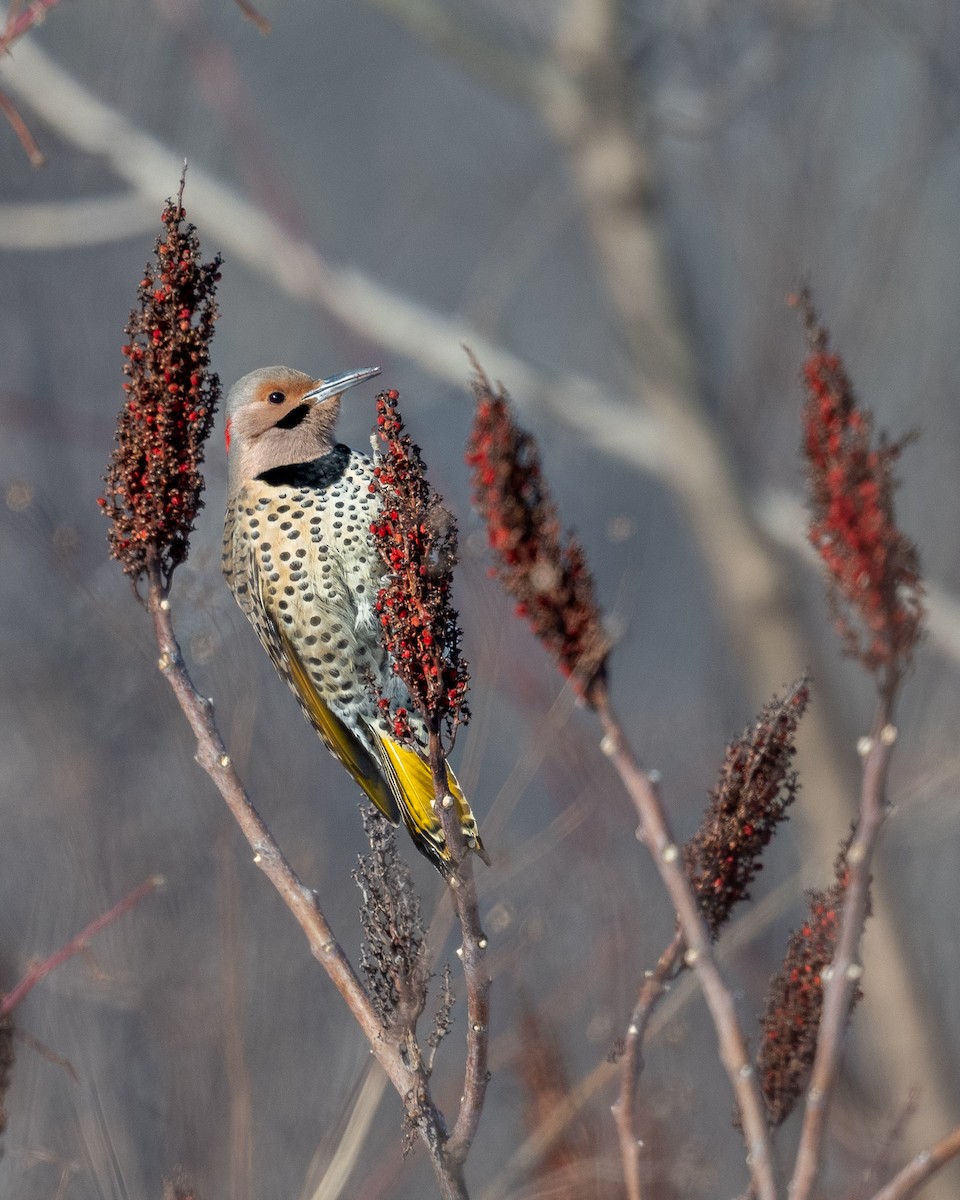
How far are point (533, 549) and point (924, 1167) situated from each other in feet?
2.23

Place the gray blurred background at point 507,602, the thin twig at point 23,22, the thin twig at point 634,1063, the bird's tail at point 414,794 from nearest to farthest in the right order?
1. the thin twig at point 634,1063
2. the thin twig at point 23,22
3. the bird's tail at point 414,794
4. the gray blurred background at point 507,602

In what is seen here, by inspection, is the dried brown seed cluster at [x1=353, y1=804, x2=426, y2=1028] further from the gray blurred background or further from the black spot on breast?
the black spot on breast

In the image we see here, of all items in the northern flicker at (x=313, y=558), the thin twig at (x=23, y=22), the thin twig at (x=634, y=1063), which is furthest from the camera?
the northern flicker at (x=313, y=558)

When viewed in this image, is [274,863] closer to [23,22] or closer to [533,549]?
[533,549]

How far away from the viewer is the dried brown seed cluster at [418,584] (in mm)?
1741

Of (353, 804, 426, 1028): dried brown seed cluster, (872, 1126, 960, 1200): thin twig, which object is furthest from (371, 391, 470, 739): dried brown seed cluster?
(872, 1126, 960, 1200): thin twig

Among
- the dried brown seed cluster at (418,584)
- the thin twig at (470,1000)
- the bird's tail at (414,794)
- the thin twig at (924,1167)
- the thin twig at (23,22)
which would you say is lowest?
the thin twig at (924,1167)

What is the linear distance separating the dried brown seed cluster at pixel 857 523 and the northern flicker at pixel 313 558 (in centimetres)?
171

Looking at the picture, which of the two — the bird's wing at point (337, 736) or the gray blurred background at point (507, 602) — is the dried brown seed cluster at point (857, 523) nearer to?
the gray blurred background at point (507, 602)

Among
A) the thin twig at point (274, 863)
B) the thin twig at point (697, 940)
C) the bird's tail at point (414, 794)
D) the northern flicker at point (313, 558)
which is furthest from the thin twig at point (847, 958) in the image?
the northern flicker at point (313, 558)

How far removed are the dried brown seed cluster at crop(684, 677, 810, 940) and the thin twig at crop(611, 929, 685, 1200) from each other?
10 cm

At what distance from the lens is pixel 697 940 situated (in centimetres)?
133

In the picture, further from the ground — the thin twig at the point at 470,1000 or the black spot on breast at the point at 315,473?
the black spot on breast at the point at 315,473

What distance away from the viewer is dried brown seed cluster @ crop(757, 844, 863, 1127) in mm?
1777
